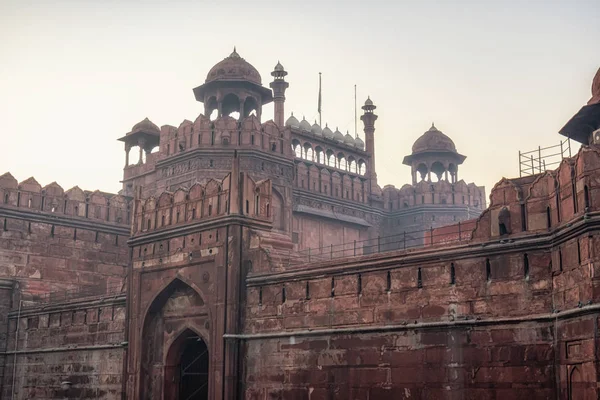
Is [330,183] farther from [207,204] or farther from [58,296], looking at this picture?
[207,204]

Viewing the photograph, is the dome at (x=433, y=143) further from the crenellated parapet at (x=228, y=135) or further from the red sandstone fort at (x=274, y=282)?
the crenellated parapet at (x=228, y=135)

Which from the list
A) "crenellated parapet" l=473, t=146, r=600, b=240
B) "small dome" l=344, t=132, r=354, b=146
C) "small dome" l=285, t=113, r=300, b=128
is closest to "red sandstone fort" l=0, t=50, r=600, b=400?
"crenellated parapet" l=473, t=146, r=600, b=240

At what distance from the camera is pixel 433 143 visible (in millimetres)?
32844

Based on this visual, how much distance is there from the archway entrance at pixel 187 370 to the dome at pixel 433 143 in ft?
54.5

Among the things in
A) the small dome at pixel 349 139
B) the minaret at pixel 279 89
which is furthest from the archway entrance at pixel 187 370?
the small dome at pixel 349 139

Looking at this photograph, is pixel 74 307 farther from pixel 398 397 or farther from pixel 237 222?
pixel 398 397

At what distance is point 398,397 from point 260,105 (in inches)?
581


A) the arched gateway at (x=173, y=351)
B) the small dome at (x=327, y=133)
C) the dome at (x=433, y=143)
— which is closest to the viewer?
the arched gateway at (x=173, y=351)

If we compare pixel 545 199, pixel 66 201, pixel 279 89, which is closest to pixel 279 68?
pixel 279 89

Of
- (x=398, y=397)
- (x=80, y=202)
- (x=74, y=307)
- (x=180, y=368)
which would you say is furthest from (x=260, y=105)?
(x=398, y=397)

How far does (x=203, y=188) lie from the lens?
18328 mm

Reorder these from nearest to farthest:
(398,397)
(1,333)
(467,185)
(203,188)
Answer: (398,397) < (203,188) < (1,333) < (467,185)

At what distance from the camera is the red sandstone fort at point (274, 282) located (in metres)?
12.5

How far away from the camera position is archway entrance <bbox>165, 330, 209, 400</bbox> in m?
18.4
